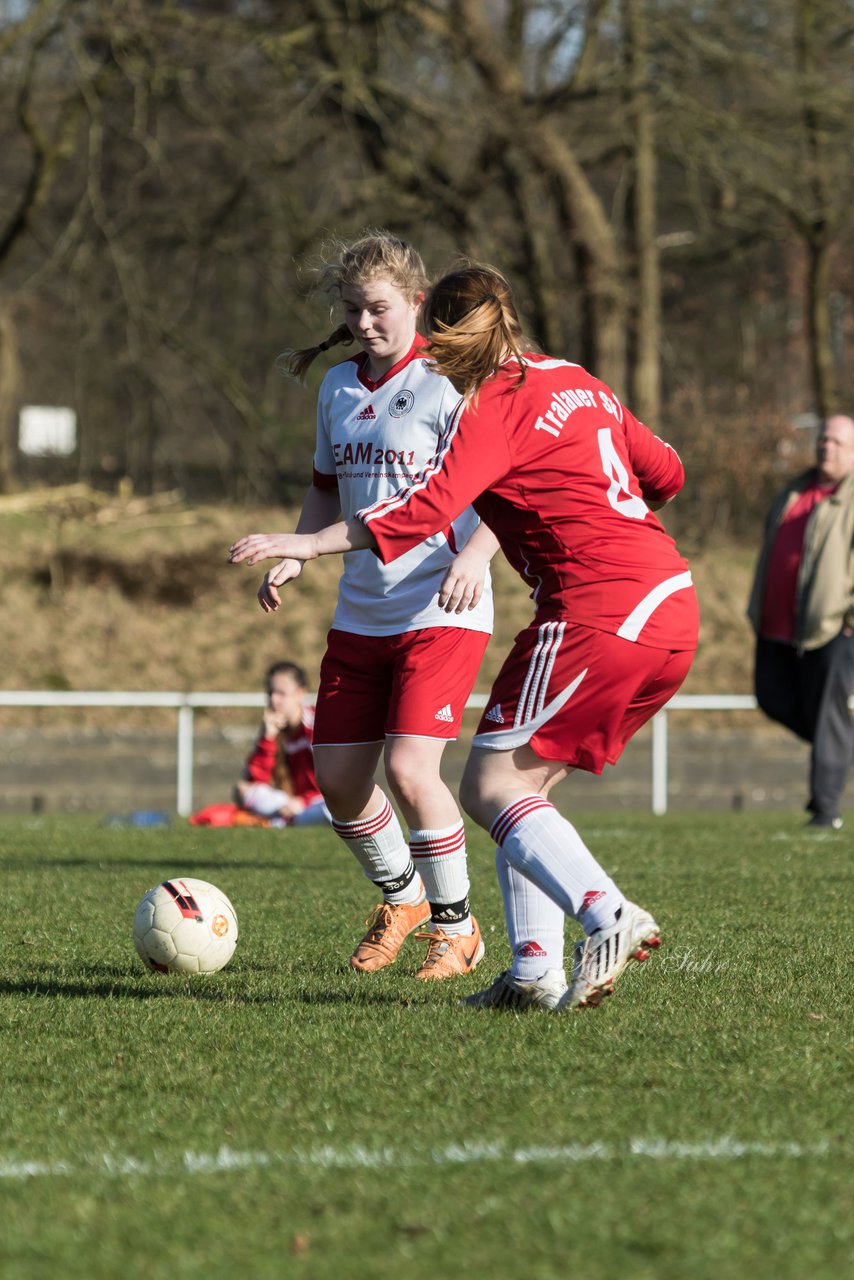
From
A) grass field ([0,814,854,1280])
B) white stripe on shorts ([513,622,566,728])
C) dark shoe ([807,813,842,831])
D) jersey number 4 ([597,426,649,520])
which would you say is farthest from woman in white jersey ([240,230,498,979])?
dark shoe ([807,813,842,831])

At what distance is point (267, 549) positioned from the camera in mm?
3932

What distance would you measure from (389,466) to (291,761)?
7.19 metres

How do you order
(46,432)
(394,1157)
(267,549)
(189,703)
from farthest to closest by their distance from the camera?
(46,432)
(189,703)
(267,549)
(394,1157)

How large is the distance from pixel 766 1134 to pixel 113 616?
17.9 m

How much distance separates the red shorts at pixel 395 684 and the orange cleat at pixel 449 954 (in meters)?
0.61

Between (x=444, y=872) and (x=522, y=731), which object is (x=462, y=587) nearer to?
(x=522, y=731)

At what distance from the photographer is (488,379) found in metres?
4.24

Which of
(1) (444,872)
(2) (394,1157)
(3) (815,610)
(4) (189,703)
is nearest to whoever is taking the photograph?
(2) (394,1157)

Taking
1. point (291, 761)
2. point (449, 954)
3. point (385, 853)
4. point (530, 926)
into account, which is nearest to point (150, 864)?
point (291, 761)

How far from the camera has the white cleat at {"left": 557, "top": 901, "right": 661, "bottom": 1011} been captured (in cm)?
406

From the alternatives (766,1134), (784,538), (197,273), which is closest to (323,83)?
(197,273)

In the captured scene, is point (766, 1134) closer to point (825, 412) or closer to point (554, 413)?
point (554, 413)

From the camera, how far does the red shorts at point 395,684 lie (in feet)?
16.9

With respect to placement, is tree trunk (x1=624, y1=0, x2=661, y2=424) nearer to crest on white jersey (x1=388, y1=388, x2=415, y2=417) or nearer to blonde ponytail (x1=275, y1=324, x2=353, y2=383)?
blonde ponytail (x1=275, y1=324, x2=353, y2=383)
